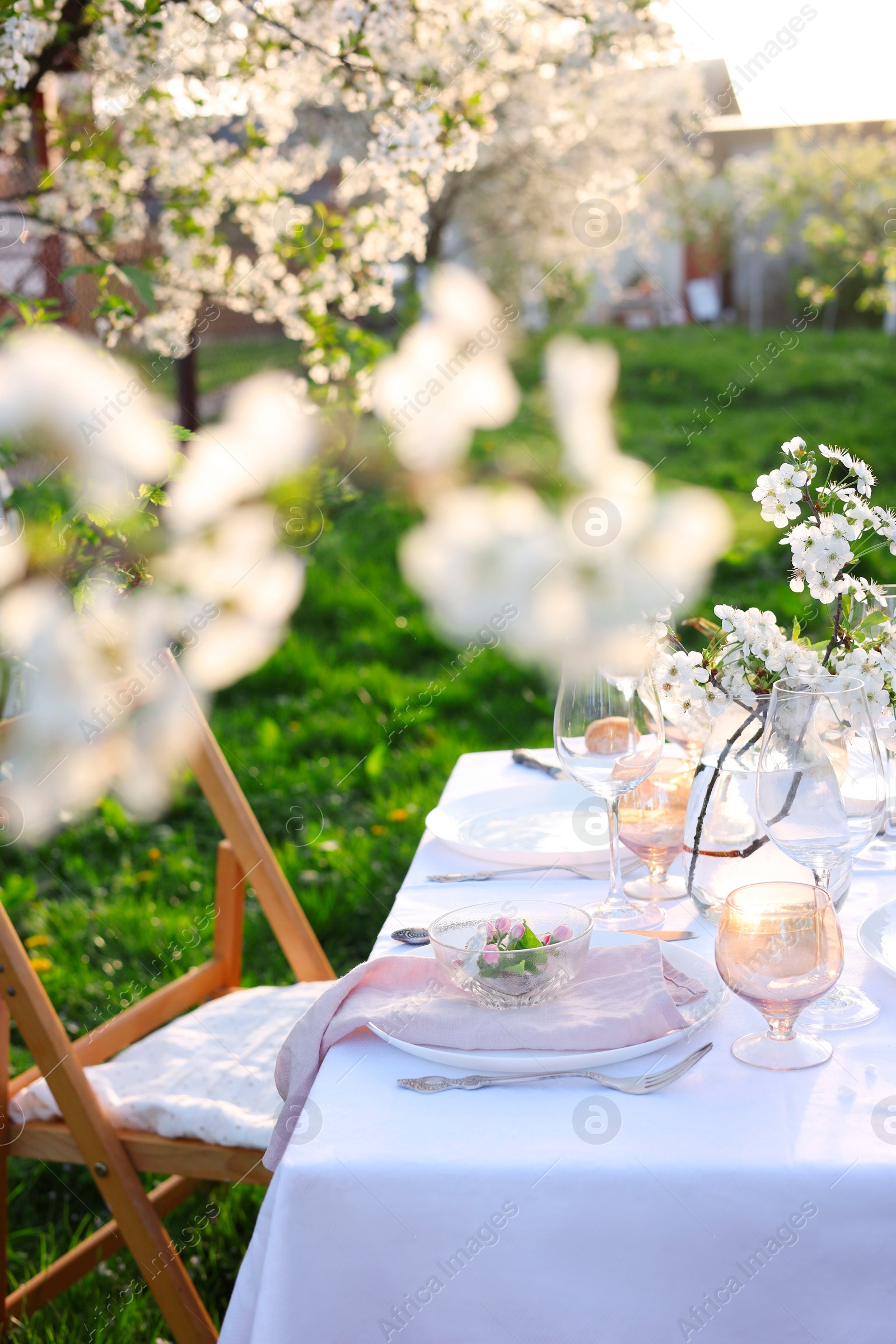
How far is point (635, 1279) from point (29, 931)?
8.04ft

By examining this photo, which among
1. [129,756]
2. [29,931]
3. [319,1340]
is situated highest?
[319,1340]

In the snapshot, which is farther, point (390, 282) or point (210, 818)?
point (210, 818)

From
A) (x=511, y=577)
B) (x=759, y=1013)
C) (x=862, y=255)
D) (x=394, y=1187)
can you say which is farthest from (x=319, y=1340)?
(x=862, y=255)

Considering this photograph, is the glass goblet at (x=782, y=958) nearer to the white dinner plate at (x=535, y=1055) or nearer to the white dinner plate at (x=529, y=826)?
the white dinner plate at (x=535, y=1055)

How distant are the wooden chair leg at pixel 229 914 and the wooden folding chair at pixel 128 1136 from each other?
46 mm

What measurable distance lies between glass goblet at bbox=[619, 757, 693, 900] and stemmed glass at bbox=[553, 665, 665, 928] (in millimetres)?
61

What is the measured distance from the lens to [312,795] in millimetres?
3537

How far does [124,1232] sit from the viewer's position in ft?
4.50

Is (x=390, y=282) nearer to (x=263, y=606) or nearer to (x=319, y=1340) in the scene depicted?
(x=263, y=606)

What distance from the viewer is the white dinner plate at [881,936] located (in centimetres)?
104

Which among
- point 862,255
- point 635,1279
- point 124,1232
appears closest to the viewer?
point 635,1279

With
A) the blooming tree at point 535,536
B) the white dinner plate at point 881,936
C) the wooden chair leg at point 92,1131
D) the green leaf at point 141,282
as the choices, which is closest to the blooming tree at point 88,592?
the green leaf at point 141,282

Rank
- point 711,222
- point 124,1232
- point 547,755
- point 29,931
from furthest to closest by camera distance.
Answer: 1. point 711,222
2. point 29,931
3. point 547,755
4. point 124,1232

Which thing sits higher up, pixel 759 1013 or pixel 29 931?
pixel 759 1013
